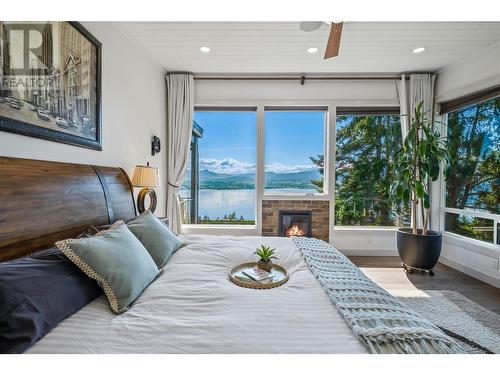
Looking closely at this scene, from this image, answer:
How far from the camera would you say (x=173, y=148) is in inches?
144

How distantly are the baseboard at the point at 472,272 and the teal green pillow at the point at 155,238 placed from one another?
356 cm

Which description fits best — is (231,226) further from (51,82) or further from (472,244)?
(472,244)

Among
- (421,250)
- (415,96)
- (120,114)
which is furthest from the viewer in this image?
(415,96)

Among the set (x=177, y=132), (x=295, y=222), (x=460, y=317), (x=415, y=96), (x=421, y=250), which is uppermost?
(x=415, y=96)

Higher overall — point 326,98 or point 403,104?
point 326,98

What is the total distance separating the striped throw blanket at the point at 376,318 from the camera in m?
0.83

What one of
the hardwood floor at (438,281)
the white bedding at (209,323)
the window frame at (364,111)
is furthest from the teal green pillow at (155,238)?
the window frame at (364,111)

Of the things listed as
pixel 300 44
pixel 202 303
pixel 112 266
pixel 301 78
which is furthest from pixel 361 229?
pixel 112 266

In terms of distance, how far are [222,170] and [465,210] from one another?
3532mm

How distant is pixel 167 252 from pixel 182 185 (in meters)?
2.37

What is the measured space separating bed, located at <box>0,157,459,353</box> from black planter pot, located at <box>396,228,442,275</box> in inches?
73.2

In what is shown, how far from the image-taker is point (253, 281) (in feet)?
4.42

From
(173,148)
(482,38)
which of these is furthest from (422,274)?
(173,148)
